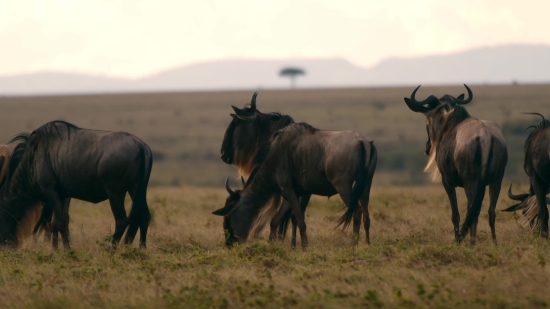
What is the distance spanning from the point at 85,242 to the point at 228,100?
166ft

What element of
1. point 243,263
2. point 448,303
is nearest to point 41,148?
point 243,263

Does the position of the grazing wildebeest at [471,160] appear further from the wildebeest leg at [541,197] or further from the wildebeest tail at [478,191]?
the wildebeest leg at [541,197]

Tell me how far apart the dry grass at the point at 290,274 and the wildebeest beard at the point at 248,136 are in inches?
41.1

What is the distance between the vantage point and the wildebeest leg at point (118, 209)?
34.0ft

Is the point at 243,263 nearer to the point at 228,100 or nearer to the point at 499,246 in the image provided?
the point at 499,246

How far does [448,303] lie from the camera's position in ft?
23.3

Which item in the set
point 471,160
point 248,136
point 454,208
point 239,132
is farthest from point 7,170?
point 471,160

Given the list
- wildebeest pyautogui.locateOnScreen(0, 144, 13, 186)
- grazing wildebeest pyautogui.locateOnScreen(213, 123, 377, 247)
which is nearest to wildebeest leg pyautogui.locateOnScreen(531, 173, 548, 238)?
grazing wildebeest pyautogui.locateOnScreen(213, 123, 377, 247)

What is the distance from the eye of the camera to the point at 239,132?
39.4 ft

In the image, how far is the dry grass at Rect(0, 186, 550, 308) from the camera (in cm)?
738

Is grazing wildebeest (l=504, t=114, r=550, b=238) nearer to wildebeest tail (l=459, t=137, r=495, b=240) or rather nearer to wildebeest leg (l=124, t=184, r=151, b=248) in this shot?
wildebeest tail (l=459, t=137, r=495, b=240)

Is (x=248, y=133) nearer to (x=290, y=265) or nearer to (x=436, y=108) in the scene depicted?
(x=436, y=108)

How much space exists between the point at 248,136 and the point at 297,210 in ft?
5.85

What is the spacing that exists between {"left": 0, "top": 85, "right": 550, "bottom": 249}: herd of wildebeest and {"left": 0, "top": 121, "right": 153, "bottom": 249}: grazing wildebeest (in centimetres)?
1
